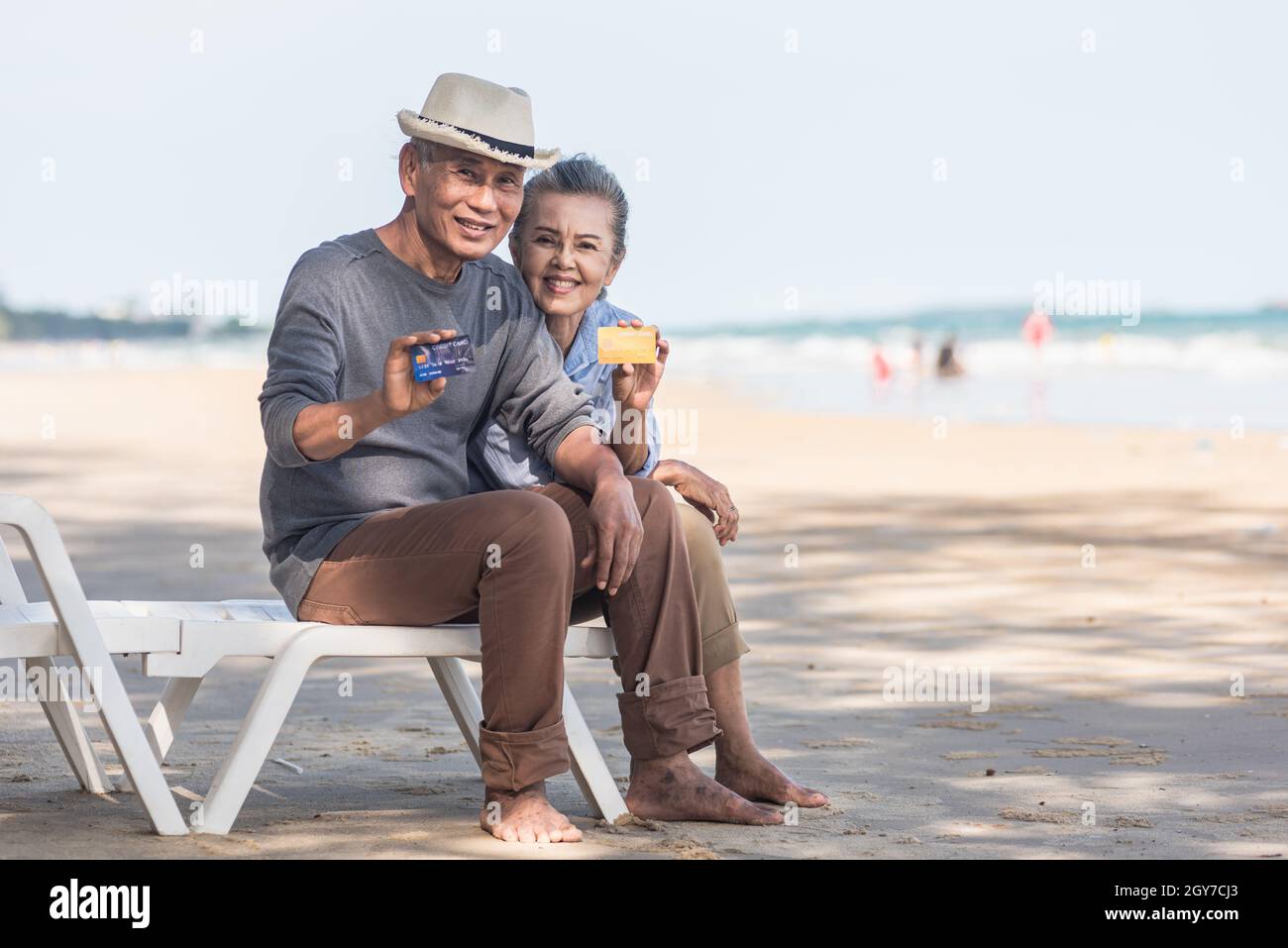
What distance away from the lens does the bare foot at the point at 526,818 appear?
375 cm

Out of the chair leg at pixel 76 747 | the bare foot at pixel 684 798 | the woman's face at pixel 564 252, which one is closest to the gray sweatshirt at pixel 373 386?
the woman's face at pixel 564 252

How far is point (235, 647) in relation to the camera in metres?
3.80

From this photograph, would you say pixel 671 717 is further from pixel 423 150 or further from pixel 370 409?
pixel 423 150

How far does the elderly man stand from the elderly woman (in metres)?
0.12

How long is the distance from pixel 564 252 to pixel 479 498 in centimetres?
84

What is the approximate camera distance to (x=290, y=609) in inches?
159

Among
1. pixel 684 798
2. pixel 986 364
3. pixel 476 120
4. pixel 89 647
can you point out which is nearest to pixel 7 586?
pixel 89 647

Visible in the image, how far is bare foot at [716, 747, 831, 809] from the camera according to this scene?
4.20 m

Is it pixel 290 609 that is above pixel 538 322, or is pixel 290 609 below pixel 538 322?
below

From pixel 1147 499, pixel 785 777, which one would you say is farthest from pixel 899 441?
pixel 785 777

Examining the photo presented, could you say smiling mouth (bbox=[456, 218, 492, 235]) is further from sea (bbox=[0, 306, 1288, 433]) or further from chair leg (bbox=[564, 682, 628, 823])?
sea (bbox=[0, 306, 1288, 433])

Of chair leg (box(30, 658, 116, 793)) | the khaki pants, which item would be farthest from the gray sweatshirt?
chair leg (box(30, 658, 116, 793))
